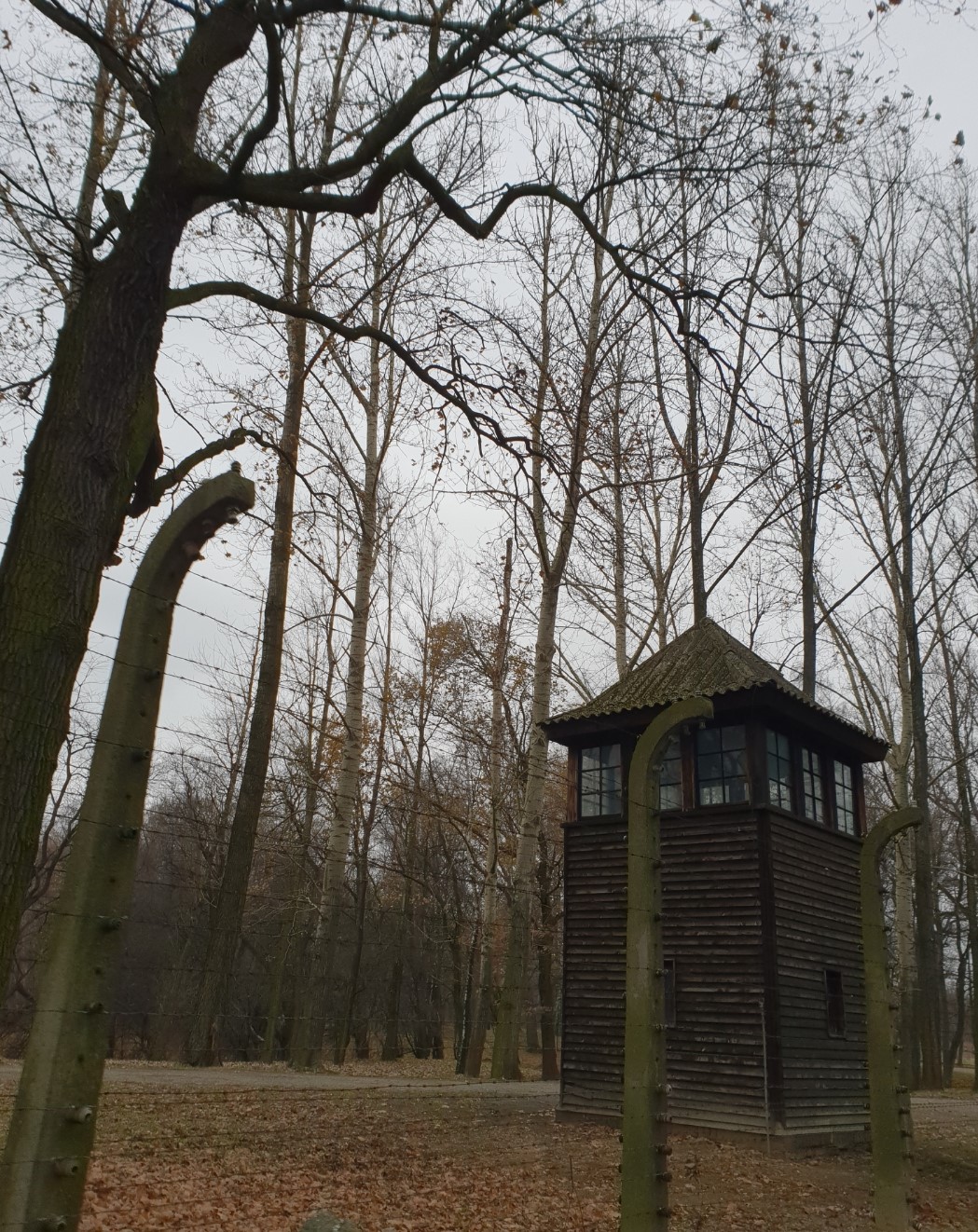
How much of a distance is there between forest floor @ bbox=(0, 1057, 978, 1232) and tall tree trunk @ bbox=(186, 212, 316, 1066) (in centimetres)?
164

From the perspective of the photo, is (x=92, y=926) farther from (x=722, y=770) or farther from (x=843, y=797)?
(x=843, y=797)

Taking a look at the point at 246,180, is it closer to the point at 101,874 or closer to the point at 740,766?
the point at 101,874

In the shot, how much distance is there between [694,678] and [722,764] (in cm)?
154

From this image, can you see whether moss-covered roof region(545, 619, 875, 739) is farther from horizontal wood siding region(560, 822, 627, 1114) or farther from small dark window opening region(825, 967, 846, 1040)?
small dark window opening region(825, 967, 846, 1040)

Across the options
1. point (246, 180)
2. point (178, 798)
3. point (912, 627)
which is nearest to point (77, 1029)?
point (246, 180)

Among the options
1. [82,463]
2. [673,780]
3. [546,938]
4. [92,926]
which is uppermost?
[673,780]

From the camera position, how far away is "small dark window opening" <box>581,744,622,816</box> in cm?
1577

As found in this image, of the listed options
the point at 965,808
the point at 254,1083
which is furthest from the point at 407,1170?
the point at 965,808

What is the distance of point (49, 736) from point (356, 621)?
45.0ft

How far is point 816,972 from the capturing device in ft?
48.5

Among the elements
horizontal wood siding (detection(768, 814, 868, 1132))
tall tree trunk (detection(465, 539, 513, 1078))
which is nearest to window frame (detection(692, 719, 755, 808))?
horizontal wood siding (detection(768, 814, 868, 1132))

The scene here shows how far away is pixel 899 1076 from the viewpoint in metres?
8.67

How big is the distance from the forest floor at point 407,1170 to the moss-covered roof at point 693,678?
232 inches

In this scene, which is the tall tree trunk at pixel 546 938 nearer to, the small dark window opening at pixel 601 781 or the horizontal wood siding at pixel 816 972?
the small dark window opening at pixel 601 781
